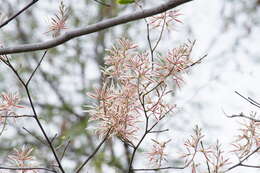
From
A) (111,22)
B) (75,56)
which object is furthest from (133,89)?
(75,56)

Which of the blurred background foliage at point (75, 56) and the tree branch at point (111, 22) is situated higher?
the blurred background foliage at point (75, 56)

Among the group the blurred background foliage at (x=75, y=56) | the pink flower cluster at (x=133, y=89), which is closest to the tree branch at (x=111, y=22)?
the pink flower cluster at (x=133, y=89)

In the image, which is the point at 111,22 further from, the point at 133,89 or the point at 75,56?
the point at 75,56

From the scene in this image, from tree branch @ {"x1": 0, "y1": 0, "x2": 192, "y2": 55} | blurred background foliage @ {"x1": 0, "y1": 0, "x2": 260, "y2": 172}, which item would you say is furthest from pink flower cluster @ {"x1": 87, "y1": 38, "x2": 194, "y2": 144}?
blurred background foliage @ {"x1": 0, "y1": 0, "x2": 260, "y2": 172}

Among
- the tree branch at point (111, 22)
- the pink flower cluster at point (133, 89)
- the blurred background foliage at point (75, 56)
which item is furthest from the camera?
the blurred background foliage at point (75, 56)

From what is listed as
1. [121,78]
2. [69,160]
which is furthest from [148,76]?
[69,160]

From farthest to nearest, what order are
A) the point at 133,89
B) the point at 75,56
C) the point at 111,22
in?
the point at 75,56 → the point at 133,89 → the point at 111,22

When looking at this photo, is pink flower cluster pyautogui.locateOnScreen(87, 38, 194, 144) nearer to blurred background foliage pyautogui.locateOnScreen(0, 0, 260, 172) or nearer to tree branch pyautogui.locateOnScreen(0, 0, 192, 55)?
tree branch pyautogui.locateOnScreen(0, 0, 192, 55)

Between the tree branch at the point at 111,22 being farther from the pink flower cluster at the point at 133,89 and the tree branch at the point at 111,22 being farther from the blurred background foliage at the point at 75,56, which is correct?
the blurred background foliage at the point at 75,56

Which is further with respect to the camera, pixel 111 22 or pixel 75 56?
pixel 75 56

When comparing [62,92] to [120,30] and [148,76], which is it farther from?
[148,76]

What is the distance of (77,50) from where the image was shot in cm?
441

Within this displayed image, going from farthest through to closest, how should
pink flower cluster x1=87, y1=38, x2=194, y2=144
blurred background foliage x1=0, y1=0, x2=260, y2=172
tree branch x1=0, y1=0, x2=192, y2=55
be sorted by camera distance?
blurred background foliage x1=0, y1=0, x2=260, y2=172 → pink flower cluster x1=87, y1=38, x2=194, y2=144 → tree branch x1=0, y1=0, x2=192, y2=55

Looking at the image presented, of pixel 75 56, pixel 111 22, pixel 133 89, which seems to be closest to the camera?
pixel 111 22
